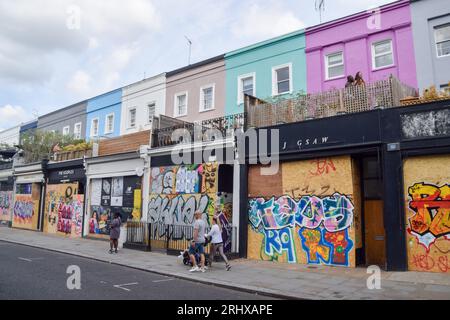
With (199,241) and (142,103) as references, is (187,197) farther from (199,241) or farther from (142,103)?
(142,103)

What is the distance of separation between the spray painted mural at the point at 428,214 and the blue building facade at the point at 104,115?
66.4 ft

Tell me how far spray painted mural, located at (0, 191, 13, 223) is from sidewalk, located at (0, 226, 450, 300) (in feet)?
66.8

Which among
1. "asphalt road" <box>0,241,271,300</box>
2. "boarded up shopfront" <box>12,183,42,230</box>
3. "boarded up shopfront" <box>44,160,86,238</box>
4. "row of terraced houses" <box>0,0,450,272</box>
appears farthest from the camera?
"boarded up shopfront" <box>12,183,42,230</box>

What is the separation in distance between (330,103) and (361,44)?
5.96 metres

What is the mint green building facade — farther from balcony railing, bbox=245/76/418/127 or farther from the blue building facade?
the blue building facade

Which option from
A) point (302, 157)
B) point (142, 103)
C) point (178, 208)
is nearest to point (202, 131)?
point (178, 208)

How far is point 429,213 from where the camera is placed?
33.1 ft

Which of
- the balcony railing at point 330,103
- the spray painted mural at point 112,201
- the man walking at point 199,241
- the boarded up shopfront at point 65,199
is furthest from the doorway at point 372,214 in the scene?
the boarded up shopfront at point 65,199

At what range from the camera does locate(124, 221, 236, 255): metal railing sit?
47.2ft

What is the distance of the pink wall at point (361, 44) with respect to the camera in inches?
607

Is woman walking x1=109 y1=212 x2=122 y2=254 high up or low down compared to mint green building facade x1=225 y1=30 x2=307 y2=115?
down

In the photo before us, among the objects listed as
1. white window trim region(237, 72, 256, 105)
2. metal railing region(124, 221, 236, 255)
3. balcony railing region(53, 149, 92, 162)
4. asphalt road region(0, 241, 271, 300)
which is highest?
white window trim region(237, 72, 256, 105)

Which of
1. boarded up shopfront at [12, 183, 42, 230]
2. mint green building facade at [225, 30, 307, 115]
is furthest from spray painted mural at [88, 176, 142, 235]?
boarded up shopfront at [12, 183, 42, 230]
